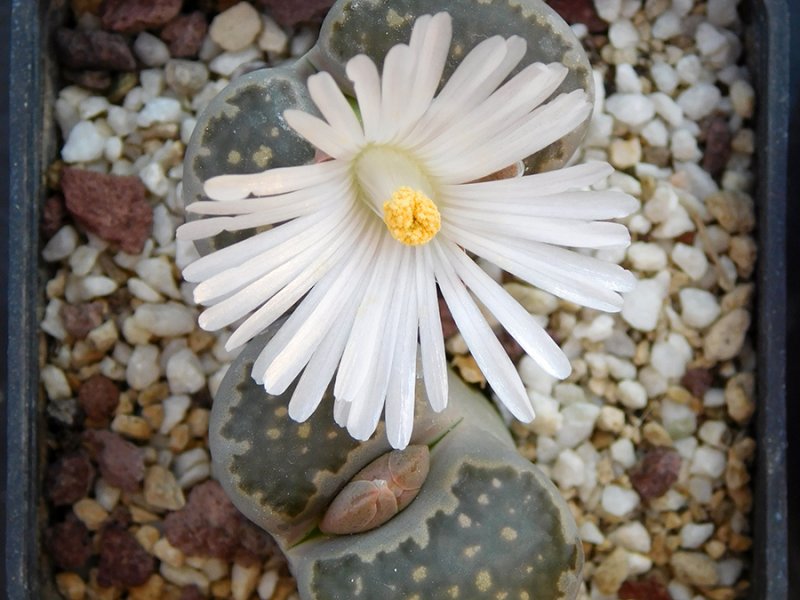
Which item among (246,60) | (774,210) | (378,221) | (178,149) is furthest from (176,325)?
(774,210)

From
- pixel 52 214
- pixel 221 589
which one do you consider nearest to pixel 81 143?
pixel 52 214

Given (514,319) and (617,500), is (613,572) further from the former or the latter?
(514,319)

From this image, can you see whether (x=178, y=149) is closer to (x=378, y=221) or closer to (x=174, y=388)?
(x=174, y=388)

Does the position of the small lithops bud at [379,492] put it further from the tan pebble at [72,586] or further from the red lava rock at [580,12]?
the red lava rock at [580,12]

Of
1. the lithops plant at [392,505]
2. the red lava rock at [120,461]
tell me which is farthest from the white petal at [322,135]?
the red lava rock at [120,461]

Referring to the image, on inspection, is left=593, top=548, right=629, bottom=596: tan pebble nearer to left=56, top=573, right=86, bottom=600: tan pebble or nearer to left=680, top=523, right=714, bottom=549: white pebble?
left=680, top=523, right=714, bottom=549: white pebble

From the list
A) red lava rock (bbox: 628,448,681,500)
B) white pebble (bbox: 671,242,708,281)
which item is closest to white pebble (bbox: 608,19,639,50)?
white pebble (bbox: 671,242,708,281)
